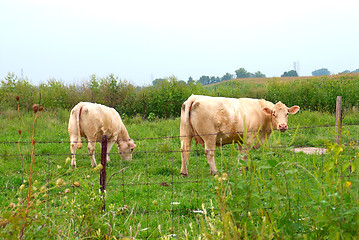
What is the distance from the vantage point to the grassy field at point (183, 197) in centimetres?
284

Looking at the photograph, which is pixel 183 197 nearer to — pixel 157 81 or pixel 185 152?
pixel 185 152

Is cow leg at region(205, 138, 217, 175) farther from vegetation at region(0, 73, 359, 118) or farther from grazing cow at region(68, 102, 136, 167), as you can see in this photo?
vegetation at region(0, 73, 359, 118)

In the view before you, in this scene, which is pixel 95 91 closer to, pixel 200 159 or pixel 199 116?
pixel 200 159

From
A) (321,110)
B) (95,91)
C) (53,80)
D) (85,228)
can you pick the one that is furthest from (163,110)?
(85,228)

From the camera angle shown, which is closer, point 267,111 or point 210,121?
point 210,121

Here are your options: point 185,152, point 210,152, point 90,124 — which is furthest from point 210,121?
point 90,124

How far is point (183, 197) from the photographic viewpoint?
649cm

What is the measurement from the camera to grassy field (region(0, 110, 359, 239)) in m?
2.84

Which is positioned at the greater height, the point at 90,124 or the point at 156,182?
the point at 90,124

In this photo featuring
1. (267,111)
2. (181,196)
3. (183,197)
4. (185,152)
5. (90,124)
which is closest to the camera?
(183,197)

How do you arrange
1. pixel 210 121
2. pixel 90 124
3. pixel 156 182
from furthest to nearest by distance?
pixel 90 124
pixel 210 121
pixel 156 182

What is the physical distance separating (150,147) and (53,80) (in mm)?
13217

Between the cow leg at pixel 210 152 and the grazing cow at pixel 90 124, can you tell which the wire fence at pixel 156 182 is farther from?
the grazing cow at pixel 90 124

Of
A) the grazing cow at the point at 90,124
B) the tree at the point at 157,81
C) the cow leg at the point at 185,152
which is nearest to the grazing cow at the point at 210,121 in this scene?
the cow leg at the point at 185,152
